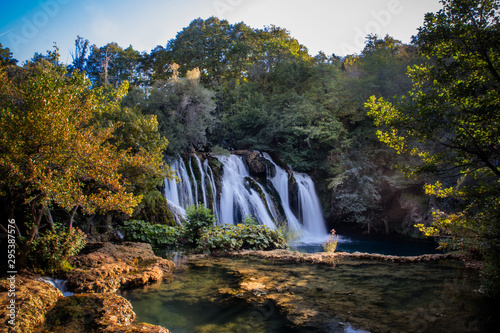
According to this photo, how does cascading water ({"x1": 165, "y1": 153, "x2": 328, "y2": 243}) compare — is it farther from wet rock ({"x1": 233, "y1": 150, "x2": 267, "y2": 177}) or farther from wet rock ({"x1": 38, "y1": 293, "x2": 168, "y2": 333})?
wet rock ({"x1": 38, "y1": 293, "x2": 168, "y2": 333})

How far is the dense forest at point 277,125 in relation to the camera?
16.3ft

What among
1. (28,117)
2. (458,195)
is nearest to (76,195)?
(28,117)

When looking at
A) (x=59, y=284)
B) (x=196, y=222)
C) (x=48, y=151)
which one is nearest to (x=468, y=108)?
(x=48, y=151)

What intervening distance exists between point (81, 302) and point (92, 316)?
618mm

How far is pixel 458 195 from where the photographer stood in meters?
5.73

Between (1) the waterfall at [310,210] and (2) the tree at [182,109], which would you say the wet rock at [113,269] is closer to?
(2) the tree at [182,109]

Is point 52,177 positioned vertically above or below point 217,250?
above

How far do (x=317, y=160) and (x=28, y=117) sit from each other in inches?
764

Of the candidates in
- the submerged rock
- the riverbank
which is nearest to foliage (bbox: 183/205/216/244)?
the riverbank

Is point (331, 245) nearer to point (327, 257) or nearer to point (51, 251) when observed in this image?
point (327, 257)

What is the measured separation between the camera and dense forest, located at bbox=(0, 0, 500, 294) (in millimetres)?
4977

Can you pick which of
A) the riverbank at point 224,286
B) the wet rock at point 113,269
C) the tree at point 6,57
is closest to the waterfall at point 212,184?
the riverbank at point 224,286

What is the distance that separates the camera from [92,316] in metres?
3.78

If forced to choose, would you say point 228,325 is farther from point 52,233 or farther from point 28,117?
point 28,117
